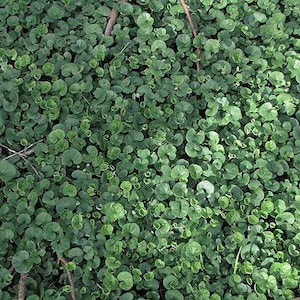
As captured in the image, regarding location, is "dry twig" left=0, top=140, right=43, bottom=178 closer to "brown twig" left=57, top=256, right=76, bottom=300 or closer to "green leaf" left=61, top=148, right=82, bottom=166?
"green leaf" left=61, top=148, right=82, bottom=166

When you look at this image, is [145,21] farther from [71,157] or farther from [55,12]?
[71,157]

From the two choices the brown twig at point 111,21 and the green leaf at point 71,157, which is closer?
the green leaf at point 71,157

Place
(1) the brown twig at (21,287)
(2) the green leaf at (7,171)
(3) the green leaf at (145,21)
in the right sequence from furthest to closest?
(3) the green leaf at (145,21) < (2) the green leaf at (7,171) < (1) the brown twig at (21,287)

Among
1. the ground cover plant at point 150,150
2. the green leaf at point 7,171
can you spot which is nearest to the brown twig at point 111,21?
the ground cover plant at point 150,150

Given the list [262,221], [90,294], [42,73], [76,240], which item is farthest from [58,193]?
[262,221]

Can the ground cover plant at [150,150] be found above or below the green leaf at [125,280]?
above

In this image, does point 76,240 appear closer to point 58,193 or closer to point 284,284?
point 58,193

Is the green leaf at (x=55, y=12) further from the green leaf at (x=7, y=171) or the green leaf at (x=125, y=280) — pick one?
the green leaf at (x=125, y=280)

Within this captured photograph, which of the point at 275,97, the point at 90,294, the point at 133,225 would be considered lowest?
the point at 90,294

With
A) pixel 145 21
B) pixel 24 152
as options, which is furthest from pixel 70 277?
pixel 145 21

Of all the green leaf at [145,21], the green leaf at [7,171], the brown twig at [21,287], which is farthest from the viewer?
the green leaf at [145,21]
